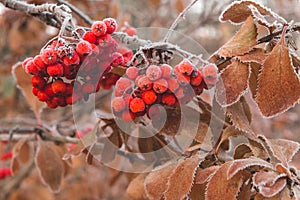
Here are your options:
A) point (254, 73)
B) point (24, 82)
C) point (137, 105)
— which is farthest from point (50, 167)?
point (254, 73)

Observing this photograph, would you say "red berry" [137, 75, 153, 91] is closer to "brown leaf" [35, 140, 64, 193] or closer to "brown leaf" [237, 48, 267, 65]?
"brown leaf" [237, 48, 267, 65]

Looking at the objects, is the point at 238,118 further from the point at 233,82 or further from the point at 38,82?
the point at 38,82

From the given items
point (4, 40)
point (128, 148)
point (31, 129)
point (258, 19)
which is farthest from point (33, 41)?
point (258, 19)

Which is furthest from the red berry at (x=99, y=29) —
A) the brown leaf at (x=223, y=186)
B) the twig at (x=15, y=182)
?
the twig at (x=15, y=182)

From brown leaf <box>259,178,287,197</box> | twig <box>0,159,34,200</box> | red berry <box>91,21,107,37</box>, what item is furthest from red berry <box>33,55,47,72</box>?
twig <box>0,159,34,200</box>

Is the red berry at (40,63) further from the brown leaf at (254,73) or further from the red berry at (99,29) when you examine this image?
the brown leaf at (254,73)
